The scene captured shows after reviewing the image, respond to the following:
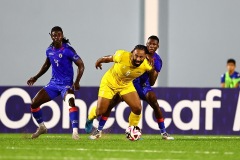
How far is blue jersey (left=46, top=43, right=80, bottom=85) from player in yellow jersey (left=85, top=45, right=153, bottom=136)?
0.55m

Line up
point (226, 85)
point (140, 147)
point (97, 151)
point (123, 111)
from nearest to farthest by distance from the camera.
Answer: point (97, 151)
point (140, 147)
point (123, 111)
point (226, 85)

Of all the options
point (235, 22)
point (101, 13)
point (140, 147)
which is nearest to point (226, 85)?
point (235, 22)

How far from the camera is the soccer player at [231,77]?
2178 centimetres

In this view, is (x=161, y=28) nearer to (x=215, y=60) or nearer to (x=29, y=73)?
(x=215, y=60)

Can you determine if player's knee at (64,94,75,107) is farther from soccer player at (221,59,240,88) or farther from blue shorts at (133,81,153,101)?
soccer player at (221,59,240,88)

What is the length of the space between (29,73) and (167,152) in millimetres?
11250

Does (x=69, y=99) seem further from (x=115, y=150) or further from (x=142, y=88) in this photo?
(x=115, y=150)

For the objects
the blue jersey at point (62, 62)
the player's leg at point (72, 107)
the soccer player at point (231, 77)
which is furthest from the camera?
the soccer player at point (231, 77)

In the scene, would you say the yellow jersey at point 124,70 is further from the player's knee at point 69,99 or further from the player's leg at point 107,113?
the player's knee at point 69,99

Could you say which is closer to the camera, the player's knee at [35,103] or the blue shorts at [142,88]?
the player's knee at [35,103]

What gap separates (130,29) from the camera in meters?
23.1

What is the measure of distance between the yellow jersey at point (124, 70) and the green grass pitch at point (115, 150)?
3.11 ft

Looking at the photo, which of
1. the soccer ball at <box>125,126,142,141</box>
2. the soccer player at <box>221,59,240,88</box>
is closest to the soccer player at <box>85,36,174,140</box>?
the soccer ball at <box>125,126,142,141</box>

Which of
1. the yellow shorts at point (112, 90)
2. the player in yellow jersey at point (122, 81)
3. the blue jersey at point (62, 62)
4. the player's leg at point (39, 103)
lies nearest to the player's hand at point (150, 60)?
the player in yellow jersey at point (122, 81)
